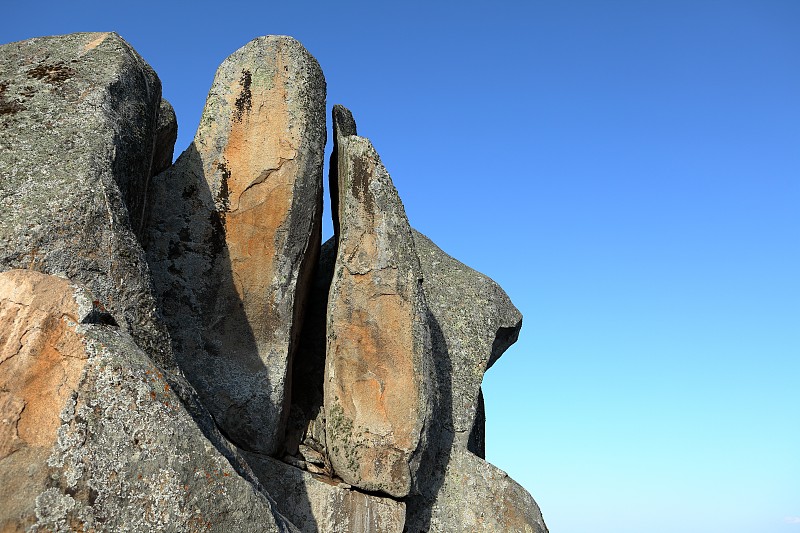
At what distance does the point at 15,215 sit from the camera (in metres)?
9.90

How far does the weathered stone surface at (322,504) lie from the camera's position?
12859mm

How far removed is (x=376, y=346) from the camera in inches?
535

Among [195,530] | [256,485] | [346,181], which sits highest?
[346,181]

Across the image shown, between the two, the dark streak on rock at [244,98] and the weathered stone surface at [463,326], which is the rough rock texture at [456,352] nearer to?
the weathered stone surface at [463,326]

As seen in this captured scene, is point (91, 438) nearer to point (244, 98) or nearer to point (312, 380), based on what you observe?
point (312, 380)

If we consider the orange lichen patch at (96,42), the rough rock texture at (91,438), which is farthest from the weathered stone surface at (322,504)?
the orange lichen patch at (96,42)

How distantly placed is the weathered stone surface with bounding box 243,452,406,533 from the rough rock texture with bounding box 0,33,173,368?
3854mm

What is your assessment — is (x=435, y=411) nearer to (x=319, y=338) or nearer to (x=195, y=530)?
(x=319, y=338)

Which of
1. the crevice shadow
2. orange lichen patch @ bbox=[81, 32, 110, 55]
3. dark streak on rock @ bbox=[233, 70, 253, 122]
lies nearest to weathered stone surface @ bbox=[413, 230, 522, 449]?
the crevice shadow

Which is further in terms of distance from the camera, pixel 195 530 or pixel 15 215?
pixel 15 215

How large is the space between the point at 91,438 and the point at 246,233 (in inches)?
258

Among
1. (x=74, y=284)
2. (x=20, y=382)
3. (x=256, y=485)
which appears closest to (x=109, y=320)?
(x=74, y=284)

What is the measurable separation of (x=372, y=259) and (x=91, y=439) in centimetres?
675

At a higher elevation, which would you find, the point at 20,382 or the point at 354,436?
the point at 354,436
